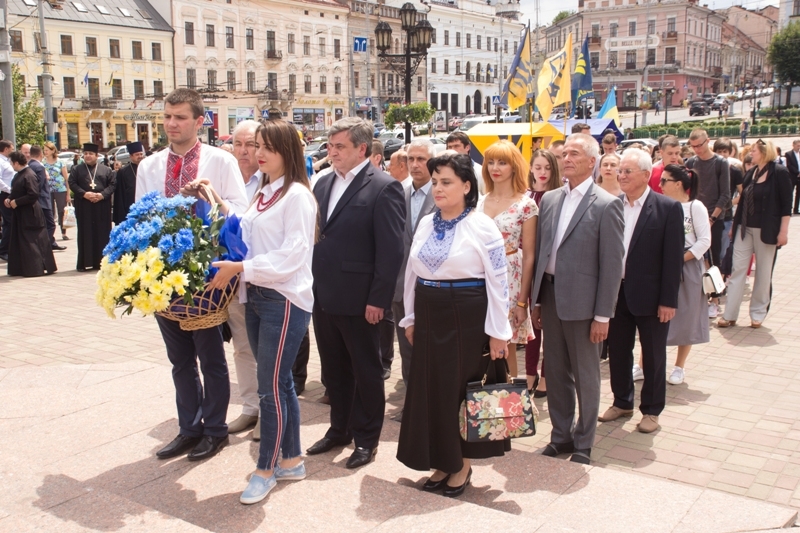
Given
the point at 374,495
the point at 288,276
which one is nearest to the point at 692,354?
the point at 374,495

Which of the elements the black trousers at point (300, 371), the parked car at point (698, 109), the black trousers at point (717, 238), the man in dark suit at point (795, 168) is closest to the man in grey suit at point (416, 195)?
the black trousers at point (300, 371)

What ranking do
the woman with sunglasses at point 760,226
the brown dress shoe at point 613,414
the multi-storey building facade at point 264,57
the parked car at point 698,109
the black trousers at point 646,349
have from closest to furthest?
1. the black trousers at point 646,349
2. the brown dress shoe at point 613,414
3. the woman with sunglasses at point 760,226
4. the multi-storey building facade at point 264,57
5. the parked car at point 698,109

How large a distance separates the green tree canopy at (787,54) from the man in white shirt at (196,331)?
74.1 metres

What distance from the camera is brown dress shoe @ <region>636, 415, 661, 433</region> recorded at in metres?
5.23

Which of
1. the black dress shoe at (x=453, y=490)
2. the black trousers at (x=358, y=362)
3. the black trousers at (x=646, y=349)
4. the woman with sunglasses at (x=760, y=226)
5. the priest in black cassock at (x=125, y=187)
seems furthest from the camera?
the priest in black cassock at (x=125, y=187)

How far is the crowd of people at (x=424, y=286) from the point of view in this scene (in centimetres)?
381

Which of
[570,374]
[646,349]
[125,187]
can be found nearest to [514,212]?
[570,374]

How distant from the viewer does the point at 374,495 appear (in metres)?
3.88

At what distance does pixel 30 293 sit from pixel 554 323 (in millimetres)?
7927

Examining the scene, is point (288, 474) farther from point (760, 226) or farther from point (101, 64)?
point (101, 64)

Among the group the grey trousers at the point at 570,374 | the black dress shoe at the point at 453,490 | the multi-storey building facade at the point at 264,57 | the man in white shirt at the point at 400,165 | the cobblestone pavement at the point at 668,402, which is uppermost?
the multi-storey building facade at the point at 264,57

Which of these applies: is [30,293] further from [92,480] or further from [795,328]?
[795,328]

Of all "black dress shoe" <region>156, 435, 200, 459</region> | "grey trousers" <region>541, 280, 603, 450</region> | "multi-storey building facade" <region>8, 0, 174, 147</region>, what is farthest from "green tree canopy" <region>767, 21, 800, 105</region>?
"black dress shoe" <region>156, 435, 200, 459</region>

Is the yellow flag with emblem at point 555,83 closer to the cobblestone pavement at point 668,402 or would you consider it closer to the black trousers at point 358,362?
the cobblestone pavement at point 668,402
